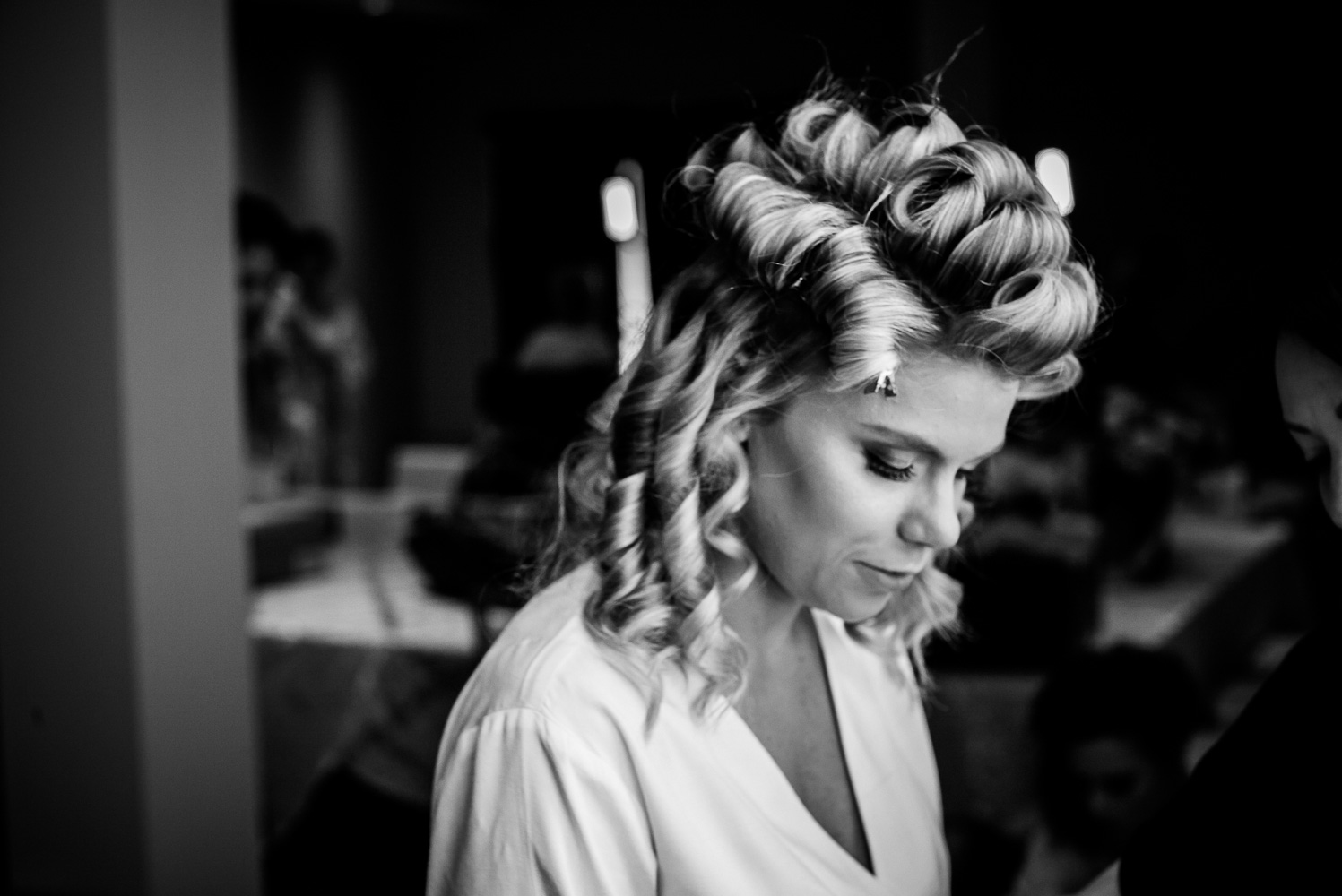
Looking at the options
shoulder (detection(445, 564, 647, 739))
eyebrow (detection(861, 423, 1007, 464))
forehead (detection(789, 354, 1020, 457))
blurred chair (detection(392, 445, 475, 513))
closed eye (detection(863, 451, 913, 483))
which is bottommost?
blurred chair (detection(392, 445, 475, 513))

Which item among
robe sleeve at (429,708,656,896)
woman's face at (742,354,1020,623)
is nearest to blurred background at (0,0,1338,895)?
woman's face at (742,354,1020,623)

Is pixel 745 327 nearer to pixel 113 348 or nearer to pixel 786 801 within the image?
pixel 786 801

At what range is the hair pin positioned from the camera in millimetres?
889

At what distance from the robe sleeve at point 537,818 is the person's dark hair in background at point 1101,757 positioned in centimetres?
98

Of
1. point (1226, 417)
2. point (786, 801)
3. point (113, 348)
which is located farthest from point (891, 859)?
point (1226, 417)

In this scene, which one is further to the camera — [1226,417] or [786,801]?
[1226,417]

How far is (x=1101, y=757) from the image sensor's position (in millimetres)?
1733

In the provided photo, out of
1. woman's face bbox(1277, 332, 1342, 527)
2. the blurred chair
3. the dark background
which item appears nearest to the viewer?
woman's face bbox(1277, 332, 1342, 527)

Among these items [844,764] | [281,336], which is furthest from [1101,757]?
[281,336]

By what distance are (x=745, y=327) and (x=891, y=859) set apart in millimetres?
488

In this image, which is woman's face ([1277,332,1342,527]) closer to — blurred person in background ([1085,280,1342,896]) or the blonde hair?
blurred person in background ([1085,280,1342,896])

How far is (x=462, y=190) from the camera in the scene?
5.80 meters

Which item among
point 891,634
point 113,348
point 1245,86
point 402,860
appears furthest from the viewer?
point 1245,86

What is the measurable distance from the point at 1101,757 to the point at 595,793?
107 cm
